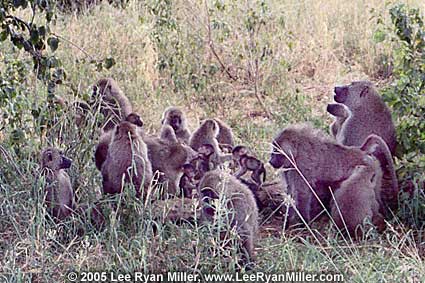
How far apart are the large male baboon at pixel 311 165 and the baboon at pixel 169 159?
863 millimetres

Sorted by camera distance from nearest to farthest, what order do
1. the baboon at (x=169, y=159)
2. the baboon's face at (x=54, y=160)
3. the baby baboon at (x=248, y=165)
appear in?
1. the baboon's face at (x=54, y=160)
2. the baby baboon at (x=248, y=165)
3. the baboon at (x=169, y=159)

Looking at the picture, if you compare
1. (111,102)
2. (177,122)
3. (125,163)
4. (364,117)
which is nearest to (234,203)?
(125,163)

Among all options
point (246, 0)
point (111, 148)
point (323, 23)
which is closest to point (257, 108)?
point (246, 0)

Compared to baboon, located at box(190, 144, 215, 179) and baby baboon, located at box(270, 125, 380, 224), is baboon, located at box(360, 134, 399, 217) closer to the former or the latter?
baby baboon, located at box(270, 125, 380, 224)

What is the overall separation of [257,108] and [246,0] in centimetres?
143

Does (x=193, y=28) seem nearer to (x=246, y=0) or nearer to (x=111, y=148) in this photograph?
(x=246, y=0)

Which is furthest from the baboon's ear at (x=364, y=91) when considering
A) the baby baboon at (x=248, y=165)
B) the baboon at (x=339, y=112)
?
the baby baboon at (x=248, y=165)

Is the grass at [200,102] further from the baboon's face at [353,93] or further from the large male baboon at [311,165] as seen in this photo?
the baboon's face at [353,93]

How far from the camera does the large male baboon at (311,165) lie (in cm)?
620

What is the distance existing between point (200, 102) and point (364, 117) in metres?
2.82

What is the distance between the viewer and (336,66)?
34.3ft

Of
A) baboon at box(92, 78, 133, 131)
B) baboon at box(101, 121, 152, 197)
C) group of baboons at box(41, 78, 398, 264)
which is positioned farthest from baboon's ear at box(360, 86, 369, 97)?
baboon at box(92, 78, 133, 131)

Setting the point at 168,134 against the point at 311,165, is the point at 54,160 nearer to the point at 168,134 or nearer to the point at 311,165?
the point at 168,134

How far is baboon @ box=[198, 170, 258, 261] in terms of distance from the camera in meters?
5.04
